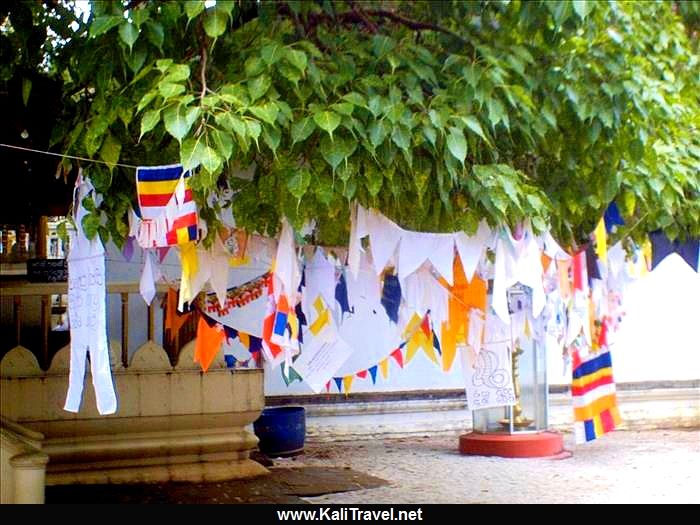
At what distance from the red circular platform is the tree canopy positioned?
3.84 m

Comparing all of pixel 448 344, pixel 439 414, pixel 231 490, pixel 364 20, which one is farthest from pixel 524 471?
pixel 364 20

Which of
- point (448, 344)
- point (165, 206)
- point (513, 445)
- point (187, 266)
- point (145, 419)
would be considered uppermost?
point (165, 206)

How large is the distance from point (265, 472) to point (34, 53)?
4341mm

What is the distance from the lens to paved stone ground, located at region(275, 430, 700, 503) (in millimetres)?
7527

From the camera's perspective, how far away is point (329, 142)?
5227 millimetres

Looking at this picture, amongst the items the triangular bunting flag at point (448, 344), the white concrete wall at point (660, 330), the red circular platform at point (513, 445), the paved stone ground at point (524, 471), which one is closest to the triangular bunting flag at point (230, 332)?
the paved stone ground at point (524, 471)

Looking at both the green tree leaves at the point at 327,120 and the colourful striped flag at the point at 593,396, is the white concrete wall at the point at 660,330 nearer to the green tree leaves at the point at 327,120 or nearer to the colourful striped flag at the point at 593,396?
the colourful striped flag at the point at 593,396

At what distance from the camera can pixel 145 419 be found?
7.78 metres

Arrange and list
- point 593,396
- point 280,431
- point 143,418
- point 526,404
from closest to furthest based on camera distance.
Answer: point 593,396 → point 143,418 → point 280,431 → point 526,404

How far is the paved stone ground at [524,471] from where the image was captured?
7527 mm

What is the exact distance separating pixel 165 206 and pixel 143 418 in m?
2.92

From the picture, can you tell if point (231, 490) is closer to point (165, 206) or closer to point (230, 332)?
point (230, 332)

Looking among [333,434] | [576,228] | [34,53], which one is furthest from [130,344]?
[576,228]

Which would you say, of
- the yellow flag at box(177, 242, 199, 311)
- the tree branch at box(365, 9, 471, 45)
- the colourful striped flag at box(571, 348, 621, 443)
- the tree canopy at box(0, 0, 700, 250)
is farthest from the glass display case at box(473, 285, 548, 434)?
the yellow flag at box(177, 242, 199, 311)
